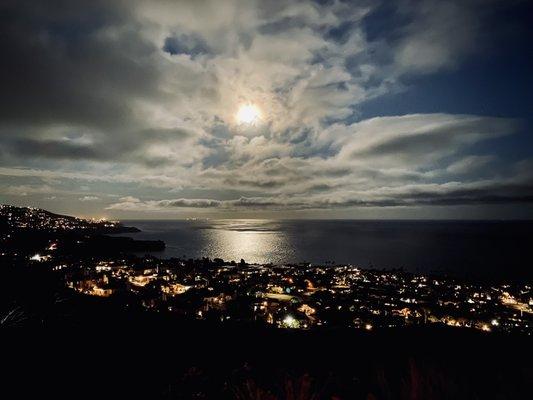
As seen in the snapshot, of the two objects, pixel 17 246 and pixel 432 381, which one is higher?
pixel 432 381

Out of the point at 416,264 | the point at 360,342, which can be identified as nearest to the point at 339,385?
the point at 360,342

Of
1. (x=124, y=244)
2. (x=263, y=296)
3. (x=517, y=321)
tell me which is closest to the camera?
(x=517, y=321)

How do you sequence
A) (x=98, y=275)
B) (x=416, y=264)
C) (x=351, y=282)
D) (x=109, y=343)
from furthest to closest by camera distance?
(x=416, y=264)
(x=351, y=282)
(x=98, y=275)
(x=109, y=343)

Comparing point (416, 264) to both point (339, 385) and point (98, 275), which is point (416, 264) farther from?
point (339, 385)

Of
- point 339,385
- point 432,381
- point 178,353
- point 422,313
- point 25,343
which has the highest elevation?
point 432,381

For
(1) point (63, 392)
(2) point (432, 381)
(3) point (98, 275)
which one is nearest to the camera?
(2) point (432, 381)

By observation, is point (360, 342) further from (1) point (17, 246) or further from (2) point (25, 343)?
(1) point (17, 246)

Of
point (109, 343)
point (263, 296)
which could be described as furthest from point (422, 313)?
point (109, 343)

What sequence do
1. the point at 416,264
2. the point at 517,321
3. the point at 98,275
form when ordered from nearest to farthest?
the point at 517,321, the point at 98,275, the point at 416,264

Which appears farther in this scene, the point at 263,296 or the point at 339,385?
the point at 263,296
